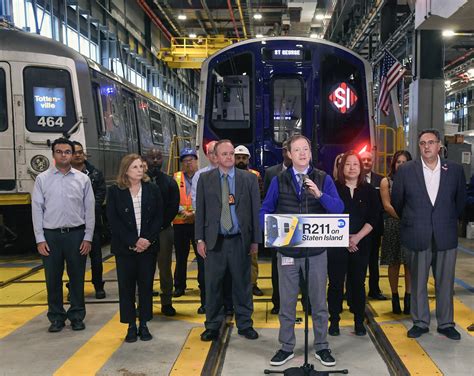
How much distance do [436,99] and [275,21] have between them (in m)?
13.3

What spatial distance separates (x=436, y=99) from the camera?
36.6 feet

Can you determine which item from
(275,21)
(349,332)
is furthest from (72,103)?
(275,21)

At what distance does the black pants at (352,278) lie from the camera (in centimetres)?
472

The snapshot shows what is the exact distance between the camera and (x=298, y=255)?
4.02m

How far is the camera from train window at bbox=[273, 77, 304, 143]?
8195 millimetres

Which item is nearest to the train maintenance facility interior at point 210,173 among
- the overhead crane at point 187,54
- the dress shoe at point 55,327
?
the dress shoe at point 55,327

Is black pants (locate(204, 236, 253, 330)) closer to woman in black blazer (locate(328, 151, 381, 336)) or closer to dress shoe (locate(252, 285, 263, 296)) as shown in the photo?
woman in black blazer (locate(328, 151, 381, 336))

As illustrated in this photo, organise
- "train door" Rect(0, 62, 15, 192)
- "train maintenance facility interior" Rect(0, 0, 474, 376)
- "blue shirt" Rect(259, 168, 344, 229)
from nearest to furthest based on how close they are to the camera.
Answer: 1. "blue shirt" Rect(259, 168, 344, 229)
2. "train maintenance facility interior" Rect(0, 0, 474, 376)
3. "train door" Rect(0, 62, 15, 192)

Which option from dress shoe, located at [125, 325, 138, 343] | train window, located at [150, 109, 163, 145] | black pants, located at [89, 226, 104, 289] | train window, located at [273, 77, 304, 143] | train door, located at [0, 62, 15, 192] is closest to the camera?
dress shoe, located at [125, 325, 138, 343]

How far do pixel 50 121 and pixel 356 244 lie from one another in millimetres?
5781

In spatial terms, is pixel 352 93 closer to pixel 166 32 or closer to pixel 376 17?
pixel 376 17

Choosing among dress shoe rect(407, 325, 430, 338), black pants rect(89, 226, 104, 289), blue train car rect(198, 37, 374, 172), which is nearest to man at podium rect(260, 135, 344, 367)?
dress shoe rect(407, 325, 430, 338)

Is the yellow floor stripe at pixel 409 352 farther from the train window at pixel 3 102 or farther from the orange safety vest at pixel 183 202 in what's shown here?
the train window at pixel 3 102

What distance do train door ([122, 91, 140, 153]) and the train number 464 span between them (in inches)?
122
